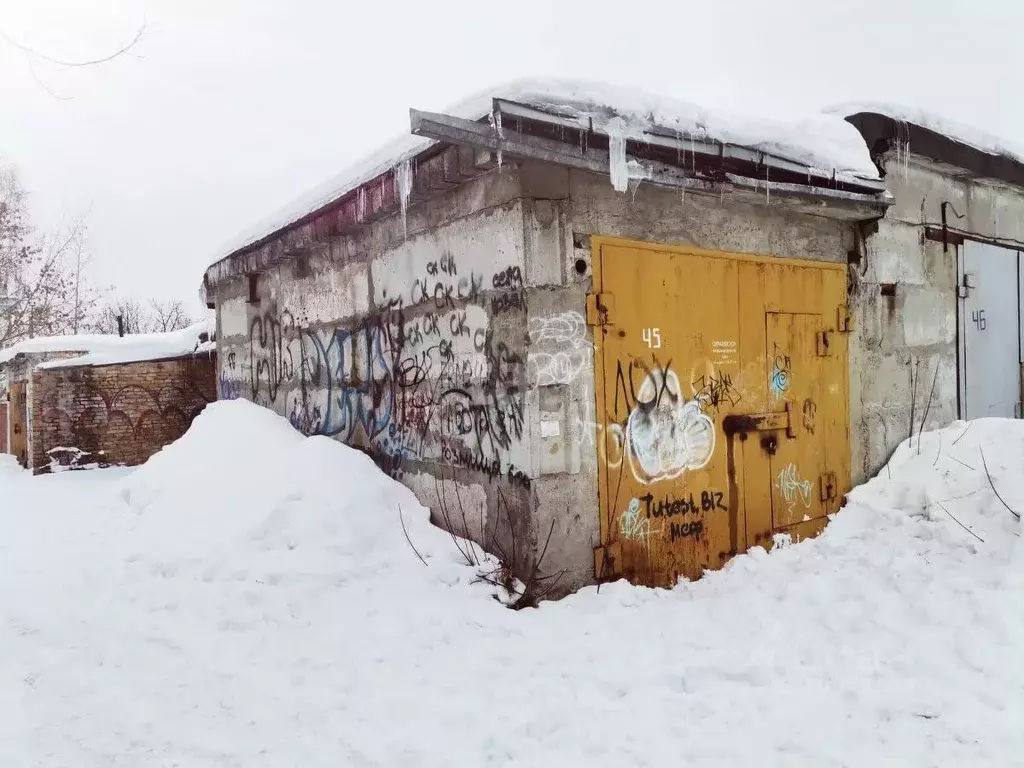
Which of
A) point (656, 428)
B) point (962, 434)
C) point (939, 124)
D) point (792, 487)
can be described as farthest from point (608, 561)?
point (939, 124)

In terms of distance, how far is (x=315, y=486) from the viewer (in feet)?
18.3

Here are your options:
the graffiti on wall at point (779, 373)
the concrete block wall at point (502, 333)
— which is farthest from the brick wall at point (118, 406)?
the graffiti on wall at point (779, 373)

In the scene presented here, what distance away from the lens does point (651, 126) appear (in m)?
4.48

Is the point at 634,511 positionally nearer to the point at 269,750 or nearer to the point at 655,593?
the point at 655,593

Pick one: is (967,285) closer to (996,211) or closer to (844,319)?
(996,211)

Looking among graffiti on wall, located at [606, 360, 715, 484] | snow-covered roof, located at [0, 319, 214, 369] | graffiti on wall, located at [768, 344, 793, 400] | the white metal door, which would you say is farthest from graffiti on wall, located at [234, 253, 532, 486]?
snow-covered roof, located at [0, 319, 214, 369]

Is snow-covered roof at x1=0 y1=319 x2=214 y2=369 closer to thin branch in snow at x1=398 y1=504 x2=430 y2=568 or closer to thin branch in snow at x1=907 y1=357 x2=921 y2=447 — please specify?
thin branch in snow at x1=398 y1=504 x2=430 y2=568

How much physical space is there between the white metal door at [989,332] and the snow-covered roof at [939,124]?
3.08 ft

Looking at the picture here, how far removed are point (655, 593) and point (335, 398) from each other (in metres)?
3.69

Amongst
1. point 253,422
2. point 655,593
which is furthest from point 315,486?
point 655,593

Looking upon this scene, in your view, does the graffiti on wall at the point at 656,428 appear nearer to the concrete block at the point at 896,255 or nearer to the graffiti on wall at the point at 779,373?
the graffiti on wall at the point at 779,373

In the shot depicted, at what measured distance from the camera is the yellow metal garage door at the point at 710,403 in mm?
4934

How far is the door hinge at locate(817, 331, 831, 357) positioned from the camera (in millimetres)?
6094

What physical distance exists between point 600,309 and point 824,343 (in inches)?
96.7
